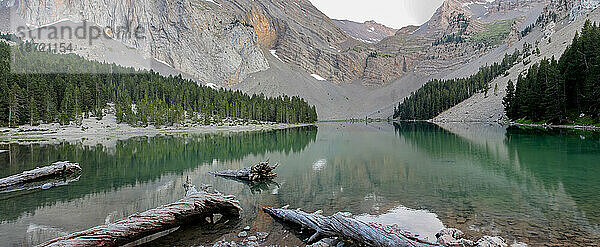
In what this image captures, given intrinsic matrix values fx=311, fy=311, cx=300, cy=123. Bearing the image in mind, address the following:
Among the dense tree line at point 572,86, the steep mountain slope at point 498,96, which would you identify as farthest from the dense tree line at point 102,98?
the dense tree line at point 572,86

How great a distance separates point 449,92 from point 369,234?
151 m

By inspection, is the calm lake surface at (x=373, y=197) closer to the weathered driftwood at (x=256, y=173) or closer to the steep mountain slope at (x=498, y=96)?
the weathered driftwood at (x=256, y=173)

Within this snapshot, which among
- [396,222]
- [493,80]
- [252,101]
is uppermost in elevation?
[493,80]

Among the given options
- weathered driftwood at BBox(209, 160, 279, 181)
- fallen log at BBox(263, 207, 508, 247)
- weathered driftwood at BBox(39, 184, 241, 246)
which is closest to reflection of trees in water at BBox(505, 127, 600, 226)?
fallen log at BBox(263, 207, 508, 247)

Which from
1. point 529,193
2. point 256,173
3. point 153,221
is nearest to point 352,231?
point 153,221

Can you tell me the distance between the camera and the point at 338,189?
15.6 meters

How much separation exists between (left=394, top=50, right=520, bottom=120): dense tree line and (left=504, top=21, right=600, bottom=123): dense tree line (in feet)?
221

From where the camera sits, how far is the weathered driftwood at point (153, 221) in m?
7.64

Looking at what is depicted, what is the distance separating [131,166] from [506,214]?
23.8m

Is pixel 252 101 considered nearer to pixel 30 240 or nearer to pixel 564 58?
pixel 564 58

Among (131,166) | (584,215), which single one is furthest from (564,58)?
(131,166)

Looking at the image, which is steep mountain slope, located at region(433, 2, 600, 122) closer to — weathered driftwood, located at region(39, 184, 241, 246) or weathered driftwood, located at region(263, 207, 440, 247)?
weathered driftwood, located at region(263, 207, 440, 247)

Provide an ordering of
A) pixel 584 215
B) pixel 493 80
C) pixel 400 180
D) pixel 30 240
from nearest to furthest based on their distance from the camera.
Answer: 1. pixel 30 240
2. pixel 584 215
3. pixel 400 180
4. pixel 493 80

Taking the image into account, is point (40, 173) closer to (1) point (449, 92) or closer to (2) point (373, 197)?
(2) point (373, 197)
